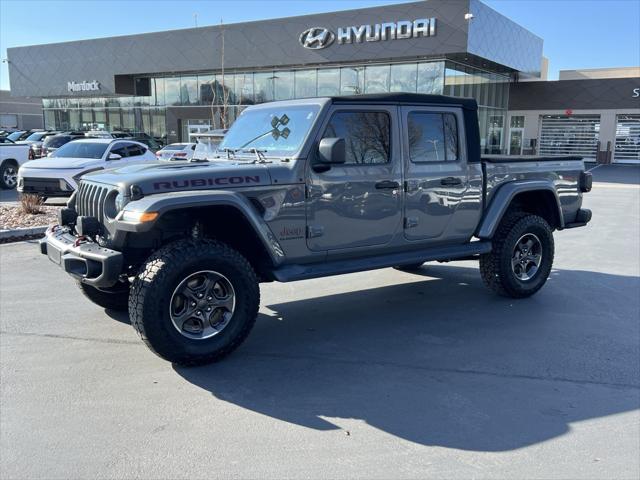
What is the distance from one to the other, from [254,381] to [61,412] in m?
1.28

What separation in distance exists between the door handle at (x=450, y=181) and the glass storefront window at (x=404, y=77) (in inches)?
938

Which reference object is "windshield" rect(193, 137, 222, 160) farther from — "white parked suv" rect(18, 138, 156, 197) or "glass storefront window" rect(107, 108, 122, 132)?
"glass storefront window" rect(107, 108, 122, 132)

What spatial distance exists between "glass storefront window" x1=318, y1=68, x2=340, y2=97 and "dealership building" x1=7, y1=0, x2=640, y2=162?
56 millimetres

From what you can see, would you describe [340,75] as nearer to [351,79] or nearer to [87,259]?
[351,79]

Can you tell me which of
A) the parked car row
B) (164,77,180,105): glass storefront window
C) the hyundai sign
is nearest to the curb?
the parked car row

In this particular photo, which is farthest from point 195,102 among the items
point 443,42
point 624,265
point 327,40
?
point 624,265

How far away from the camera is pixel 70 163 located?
12.7 meters

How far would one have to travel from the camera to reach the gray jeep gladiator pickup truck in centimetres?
409

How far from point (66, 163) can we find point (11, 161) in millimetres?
5531

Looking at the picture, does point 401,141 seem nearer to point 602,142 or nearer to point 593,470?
point 593,470

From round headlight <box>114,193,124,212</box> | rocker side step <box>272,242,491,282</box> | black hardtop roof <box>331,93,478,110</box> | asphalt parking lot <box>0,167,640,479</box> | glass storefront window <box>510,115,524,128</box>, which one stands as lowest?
asphalt parking lot <box>0,167,640,479</box>

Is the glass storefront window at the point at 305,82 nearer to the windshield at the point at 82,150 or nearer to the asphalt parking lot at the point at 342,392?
the windshield at the point at 82,150

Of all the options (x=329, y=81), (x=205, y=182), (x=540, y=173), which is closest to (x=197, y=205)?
(x=205, y=182)

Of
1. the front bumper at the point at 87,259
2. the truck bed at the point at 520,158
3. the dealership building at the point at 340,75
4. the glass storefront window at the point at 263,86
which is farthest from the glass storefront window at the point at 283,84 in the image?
the front bumper at the point at 87,259
